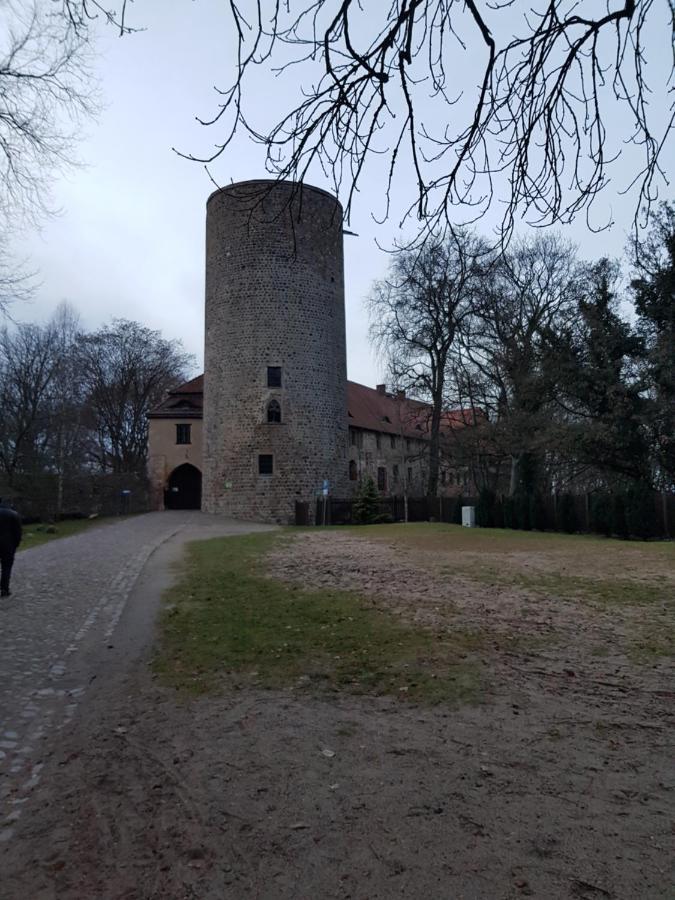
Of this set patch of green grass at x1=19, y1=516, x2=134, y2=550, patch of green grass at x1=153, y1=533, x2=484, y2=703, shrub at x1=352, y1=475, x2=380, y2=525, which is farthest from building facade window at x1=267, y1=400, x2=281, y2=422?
patch of green grass at x1=153, y1=533, x2=484, y2=703

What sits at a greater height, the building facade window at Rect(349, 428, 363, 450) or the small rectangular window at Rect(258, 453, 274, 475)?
the building facade window at Rect(349, 428, 363, 450)

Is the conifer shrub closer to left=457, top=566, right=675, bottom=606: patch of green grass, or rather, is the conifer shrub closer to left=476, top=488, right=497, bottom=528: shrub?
left=476, top=488, right=497, bottom=528: shrub

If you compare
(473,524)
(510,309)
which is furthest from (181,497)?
(510,309)

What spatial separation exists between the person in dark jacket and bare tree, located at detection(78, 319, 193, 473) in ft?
114

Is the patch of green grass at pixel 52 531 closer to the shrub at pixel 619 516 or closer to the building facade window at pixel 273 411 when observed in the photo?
the building facade window at pixel 273 411

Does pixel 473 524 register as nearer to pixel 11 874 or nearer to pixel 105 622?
→ pixel 105 622

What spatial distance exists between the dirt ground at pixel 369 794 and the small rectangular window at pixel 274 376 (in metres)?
26.4

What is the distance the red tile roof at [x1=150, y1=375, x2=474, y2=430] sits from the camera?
3422cm

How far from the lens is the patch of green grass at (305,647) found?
5.32 metres

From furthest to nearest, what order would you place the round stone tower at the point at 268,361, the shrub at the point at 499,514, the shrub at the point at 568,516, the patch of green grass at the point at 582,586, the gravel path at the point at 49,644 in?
the round stone tower at the point at 268,361, the shrub at the point at 499,514, the shrub at the point at 568,516, the patch of green grass at the point at 582,586, the gravel path at the point at 49,644

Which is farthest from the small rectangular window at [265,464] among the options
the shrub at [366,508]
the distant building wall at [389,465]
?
the distant building wall at [389,465]

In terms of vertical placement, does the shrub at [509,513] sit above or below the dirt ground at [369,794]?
above

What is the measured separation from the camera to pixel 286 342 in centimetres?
3144

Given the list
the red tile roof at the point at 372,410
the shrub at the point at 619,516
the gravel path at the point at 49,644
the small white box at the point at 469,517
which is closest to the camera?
the gravel path at the point at 49,644
